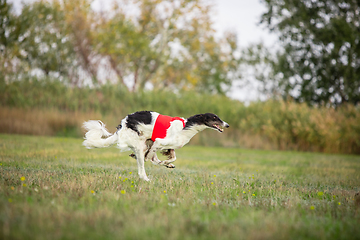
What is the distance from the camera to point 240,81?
Result: 42156 mm

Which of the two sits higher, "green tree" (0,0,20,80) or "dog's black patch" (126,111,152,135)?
"green tree" (0,0,20,80)

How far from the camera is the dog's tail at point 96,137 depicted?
6352 mm

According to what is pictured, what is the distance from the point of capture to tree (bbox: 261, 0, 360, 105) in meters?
23.9

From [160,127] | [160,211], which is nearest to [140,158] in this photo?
[160,127]

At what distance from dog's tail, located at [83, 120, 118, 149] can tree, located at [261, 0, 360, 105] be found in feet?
70.4

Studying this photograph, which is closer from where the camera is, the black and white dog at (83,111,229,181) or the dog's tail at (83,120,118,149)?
the black and white dog at (83,111,229,181)

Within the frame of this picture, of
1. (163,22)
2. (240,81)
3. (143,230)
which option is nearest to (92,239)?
(143,230)

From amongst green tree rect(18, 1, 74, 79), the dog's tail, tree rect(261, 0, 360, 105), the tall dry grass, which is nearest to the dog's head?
the dog's tail

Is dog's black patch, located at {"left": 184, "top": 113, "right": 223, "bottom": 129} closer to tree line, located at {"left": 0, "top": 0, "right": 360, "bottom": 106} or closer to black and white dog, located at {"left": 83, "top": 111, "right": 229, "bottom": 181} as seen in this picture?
black and white dog, located at {"left": 83, "top": 111, "right": 229, "bottom": 181}

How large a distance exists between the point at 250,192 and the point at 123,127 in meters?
2.69

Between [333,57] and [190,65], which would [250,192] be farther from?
[190,65]

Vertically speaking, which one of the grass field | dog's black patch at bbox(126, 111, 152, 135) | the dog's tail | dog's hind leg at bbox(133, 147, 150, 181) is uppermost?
dog's black patch at bbox(126, 111, 152, 135)

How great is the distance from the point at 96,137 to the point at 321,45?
78.6 feet

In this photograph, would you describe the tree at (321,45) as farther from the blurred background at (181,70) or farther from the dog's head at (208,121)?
the dog's head at (208,121)
